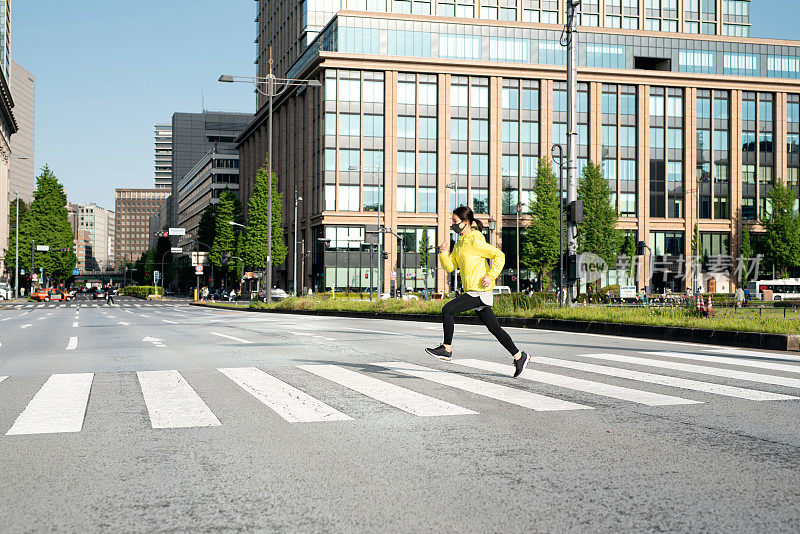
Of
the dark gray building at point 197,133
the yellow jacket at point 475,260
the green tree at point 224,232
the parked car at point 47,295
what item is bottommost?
the parked car at point 47,295

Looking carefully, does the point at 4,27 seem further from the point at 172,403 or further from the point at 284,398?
the point at 284,398

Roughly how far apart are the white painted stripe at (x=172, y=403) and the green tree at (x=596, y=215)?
182 feet

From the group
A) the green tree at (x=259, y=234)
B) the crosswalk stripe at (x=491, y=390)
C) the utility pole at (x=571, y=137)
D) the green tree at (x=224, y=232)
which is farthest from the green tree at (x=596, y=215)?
the crosswalk stripe at (x=491, y=390)

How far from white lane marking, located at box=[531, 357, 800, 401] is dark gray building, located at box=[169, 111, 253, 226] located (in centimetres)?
14792

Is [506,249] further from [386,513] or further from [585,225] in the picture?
[386,513]

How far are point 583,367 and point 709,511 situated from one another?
6100 mm

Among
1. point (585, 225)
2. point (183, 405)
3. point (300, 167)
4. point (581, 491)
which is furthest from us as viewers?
point (300, 167)

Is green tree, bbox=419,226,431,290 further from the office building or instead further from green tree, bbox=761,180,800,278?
the office building

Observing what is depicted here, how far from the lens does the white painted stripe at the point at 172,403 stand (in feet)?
19.4

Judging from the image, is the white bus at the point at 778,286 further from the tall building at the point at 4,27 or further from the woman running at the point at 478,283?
the tall building at the point at 4,27

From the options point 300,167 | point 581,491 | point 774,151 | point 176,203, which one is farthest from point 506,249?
point 176,203

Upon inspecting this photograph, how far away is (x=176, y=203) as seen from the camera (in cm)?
16900

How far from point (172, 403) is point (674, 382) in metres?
5.29

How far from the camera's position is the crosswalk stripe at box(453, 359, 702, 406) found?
22.4ft
